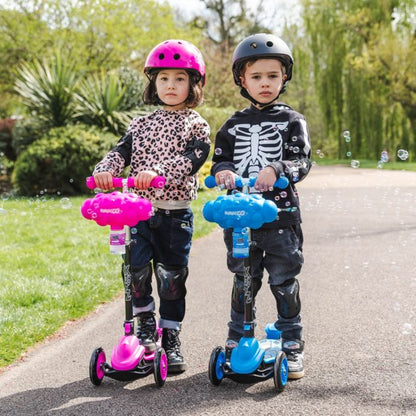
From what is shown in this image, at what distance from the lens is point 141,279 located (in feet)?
11.8

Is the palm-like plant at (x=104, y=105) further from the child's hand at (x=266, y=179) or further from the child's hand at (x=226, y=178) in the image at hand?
the child's hand at (x=266, y=179)

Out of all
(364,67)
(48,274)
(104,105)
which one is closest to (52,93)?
(104,105)

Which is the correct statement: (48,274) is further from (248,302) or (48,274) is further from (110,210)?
(248,302)

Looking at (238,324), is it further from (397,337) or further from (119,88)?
(119,88)

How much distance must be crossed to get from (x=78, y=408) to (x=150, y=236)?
3.51 feet

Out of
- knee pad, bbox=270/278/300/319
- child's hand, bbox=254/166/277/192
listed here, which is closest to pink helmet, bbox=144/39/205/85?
child's hand, bbox=254/166/277/192

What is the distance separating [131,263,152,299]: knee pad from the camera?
11.7 feet

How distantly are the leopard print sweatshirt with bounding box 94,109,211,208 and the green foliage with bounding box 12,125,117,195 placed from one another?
927 centimetres

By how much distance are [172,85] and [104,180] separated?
0.74 metres

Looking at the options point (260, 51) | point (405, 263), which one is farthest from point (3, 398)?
point (405, 263)

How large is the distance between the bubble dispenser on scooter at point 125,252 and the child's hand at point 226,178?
306 mm

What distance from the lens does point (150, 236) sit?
3.60 metres

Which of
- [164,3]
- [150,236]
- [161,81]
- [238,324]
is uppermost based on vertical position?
[164,3]

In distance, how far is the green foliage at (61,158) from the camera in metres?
12.7
